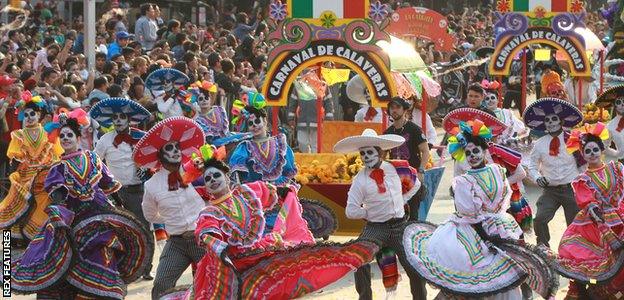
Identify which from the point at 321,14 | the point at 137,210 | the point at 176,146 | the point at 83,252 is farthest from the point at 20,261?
the point at 321,14

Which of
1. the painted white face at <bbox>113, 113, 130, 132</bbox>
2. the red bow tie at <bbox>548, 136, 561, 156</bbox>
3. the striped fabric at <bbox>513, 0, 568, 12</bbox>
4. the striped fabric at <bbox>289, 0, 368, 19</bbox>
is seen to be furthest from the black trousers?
the striped fabric at <bbox>513, 0, 568, 12</bbox>

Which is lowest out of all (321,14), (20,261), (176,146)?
(20,261)

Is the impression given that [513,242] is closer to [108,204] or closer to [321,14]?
[108,204]

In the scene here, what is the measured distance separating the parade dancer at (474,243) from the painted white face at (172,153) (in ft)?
6.58

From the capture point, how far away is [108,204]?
1203 cm

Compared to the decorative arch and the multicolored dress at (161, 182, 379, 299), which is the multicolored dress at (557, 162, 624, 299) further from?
the decorative arch

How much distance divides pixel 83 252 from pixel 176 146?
4.06 ft

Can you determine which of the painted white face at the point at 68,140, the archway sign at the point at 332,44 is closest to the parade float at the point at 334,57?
the archway sign at the point at 332,44

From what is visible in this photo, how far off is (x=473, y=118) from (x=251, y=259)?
445 centimetres

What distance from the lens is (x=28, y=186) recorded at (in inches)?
582

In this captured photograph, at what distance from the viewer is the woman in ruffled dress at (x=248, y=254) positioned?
1059cm

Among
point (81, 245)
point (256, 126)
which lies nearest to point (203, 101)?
point (256, 126)

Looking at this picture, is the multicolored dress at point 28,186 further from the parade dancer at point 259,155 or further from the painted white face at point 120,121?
the parade dancer at point 259,155

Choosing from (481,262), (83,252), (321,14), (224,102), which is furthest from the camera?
(224,102)
